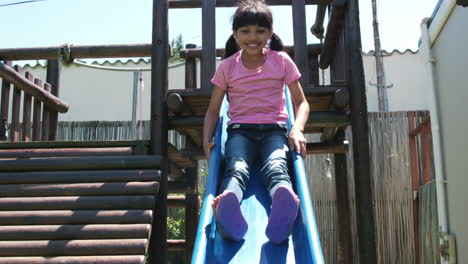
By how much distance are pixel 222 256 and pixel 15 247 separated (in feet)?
5.21

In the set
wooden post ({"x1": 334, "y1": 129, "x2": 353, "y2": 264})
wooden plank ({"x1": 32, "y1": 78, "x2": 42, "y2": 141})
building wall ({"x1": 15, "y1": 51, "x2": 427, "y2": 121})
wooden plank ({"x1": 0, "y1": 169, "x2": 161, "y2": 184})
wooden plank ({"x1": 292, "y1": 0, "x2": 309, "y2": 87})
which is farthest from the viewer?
building wall ({"x1": 15, "y1": 51, "x2": 427, "y2": 121})

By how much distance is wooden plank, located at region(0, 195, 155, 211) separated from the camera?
345cm

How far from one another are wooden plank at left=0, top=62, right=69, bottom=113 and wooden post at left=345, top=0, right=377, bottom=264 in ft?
10.4

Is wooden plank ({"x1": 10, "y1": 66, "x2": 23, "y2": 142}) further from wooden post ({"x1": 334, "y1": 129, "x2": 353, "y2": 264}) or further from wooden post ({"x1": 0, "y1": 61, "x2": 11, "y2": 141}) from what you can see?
wooden post ({"x1": 334, "y1": 129, "x2": 353, "y2": 264})

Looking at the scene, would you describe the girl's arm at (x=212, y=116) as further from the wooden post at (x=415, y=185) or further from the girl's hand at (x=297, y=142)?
the wooden post at (x=415, y=185)

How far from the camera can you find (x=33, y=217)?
3.43 metres

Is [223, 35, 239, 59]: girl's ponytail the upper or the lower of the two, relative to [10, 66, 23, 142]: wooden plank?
upper

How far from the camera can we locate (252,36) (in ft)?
10.1

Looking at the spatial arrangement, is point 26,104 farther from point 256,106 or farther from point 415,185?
point 415,185

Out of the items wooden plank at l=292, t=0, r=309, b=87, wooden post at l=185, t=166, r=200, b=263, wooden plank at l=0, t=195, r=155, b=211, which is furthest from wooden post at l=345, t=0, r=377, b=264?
wooden post at l=185, t=166, r=200, b=263

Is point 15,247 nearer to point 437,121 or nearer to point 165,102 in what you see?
point 165,102

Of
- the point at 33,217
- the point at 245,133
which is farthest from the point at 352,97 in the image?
the point at 33,217

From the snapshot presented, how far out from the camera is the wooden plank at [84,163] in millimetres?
3779

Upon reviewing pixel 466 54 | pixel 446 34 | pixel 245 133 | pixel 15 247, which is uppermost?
pixel 446 34
